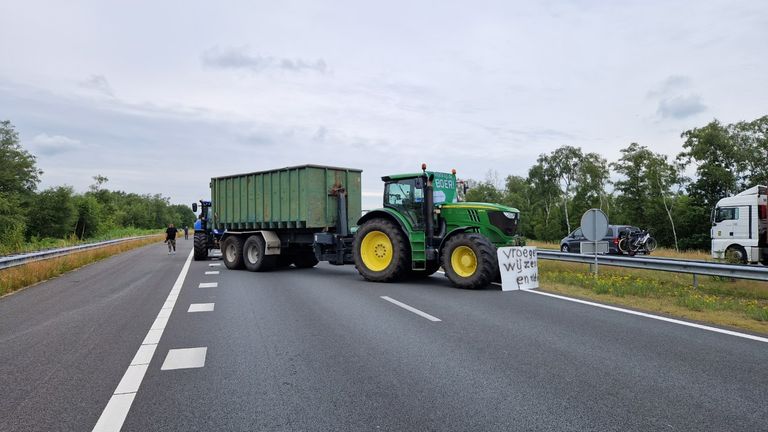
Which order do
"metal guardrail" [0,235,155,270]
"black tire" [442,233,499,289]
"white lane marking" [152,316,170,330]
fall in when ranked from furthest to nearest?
"metal guardrail" [0,235,155,270] → "black tire" [442,233,499,289] → "white lane marking" [152,316,170,330]

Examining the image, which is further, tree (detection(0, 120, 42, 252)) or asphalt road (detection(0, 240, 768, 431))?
tree (detection(0, 120, 42, 252))

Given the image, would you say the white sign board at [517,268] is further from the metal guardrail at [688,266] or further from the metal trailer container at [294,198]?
the metal trailer container at [294,198]

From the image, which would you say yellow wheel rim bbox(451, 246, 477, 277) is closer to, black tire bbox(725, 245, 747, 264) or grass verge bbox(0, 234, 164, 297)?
grass verge bbox(0, 234, 164, 297)

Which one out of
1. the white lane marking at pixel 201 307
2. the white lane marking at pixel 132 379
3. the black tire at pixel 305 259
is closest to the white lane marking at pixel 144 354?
the white lane marking at pixel 132 379

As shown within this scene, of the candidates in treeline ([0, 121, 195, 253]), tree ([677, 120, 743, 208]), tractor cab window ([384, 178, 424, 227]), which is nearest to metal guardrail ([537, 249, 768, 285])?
tractor cab window ([384, 178, 424, 227])

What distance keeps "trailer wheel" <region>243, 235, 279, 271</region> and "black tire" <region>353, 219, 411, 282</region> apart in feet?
13.0

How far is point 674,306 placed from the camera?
942 centimetres

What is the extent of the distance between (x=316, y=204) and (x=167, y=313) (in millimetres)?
7088

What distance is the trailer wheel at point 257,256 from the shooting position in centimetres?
1612

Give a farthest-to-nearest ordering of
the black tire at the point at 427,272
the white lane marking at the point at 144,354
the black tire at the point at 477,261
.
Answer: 1. the black tire at the point at 427,272
2. the black tire at the point at 477,261
3. the white lane marking at the point at 144,354

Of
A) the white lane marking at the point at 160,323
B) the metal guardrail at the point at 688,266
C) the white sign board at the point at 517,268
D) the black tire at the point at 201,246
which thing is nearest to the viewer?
the white lane marking at the point at 160,323

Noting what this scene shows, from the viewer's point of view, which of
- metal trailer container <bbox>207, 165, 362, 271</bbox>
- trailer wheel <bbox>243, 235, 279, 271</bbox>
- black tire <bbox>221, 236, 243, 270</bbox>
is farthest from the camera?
black tire <bbox>221, 236, 243, 270</bbox>

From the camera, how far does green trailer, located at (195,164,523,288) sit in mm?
11953

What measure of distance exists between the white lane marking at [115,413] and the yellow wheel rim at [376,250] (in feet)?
29.2
